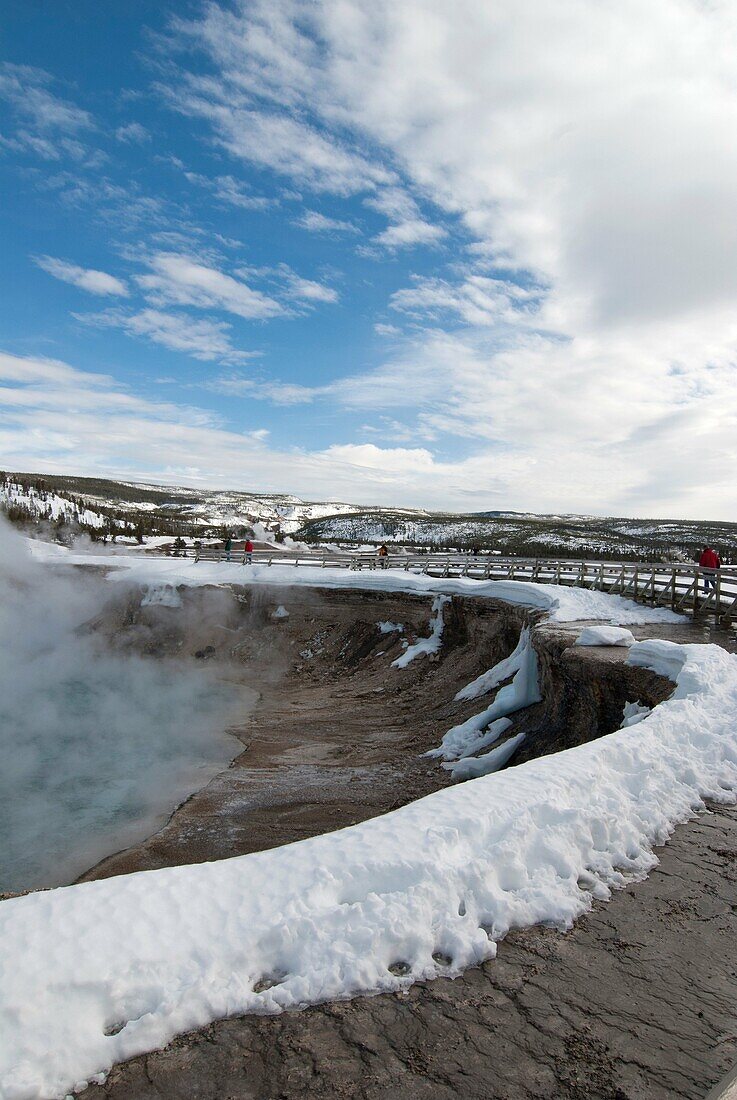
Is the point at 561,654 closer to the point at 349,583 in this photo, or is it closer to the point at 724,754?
the point at 724,754

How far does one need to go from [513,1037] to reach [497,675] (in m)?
13.3

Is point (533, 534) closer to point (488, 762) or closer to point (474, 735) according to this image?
point (474, 735)

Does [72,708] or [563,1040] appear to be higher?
[563,1040]

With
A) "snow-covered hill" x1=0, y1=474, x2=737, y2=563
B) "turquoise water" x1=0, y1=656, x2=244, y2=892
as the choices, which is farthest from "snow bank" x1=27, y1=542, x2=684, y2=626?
"snow-covered hill" x1=0, y1=474, x2=737, y2=563

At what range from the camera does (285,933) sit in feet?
11.2

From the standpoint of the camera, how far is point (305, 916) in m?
3.51

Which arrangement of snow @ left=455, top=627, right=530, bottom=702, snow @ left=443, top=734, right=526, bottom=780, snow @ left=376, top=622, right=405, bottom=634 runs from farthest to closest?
snow @ left=376, top=622, right=405, bottom=634 → snow @ left=455, top=627, right=530, bottom=702 → snow @ left=443, top=734, right=526, bottom=780

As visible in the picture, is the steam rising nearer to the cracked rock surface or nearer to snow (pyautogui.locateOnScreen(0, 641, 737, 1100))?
snow (pyautogui.locateOnScreen(0, 641, 737, 1100))

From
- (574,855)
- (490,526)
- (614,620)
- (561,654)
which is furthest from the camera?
(490,526)

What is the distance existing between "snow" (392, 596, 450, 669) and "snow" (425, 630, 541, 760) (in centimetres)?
641

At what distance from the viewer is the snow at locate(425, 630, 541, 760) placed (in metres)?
12.9

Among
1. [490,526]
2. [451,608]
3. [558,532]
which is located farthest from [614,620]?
[490,526]

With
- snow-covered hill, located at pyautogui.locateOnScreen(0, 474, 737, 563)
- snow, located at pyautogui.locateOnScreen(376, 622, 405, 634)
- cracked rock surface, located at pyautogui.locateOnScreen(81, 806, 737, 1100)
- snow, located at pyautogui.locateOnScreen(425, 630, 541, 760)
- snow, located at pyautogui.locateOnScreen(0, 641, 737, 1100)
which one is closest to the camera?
cracked rock surface, located at pyautogui.locateOnScreen(81, 806, 737, 1100)

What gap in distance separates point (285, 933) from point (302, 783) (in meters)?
9.05
